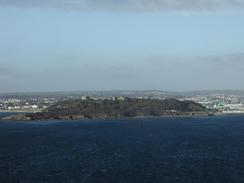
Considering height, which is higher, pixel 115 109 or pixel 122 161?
pixel 122 161

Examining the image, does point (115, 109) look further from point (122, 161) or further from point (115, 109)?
point (122, 161)

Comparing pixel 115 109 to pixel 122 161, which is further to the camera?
pixel 115 109

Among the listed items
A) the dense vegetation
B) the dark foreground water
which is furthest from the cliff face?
the dark foreground water

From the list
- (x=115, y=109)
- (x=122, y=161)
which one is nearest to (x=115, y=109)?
(x=115, y=109)

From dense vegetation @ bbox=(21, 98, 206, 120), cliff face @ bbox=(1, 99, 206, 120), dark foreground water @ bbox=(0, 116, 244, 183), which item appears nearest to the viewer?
dark foreground water @ bbox=(0, 116, 244, 183)

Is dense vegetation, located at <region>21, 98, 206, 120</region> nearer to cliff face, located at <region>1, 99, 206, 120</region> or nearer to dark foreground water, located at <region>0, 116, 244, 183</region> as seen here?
cliff face, located at <region>1, 99, 206, 120</region>

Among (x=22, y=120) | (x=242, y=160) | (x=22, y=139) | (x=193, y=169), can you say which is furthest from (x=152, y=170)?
(x=22, y=120)

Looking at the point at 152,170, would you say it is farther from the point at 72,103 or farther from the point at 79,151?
the point at 72,103

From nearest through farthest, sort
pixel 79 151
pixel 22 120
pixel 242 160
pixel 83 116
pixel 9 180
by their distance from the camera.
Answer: pixel 9 180, pixel 242 160, pixel 79 151, pixel 22 120, pixel 83 116
